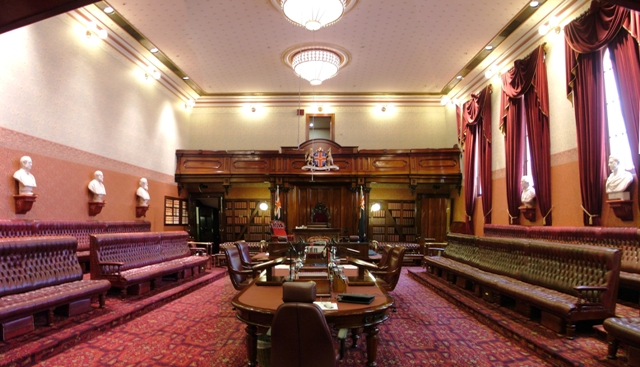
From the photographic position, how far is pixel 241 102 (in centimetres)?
1445

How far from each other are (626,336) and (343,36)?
838cm

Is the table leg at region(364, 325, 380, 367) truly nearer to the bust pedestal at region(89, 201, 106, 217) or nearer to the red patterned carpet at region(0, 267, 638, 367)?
the red patterned carpet at region(0, 267, 638, 367)

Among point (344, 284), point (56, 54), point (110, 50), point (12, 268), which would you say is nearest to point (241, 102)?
point (110, 50)

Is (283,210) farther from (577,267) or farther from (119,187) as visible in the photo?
(577,267)

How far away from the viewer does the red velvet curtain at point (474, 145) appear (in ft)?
33.5

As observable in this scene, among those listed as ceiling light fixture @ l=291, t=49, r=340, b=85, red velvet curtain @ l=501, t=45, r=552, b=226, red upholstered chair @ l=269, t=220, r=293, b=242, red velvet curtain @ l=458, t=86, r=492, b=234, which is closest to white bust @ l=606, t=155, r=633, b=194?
red velvet curtain @ l=501, t=45, r=552, b=226

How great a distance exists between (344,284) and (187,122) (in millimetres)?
11856

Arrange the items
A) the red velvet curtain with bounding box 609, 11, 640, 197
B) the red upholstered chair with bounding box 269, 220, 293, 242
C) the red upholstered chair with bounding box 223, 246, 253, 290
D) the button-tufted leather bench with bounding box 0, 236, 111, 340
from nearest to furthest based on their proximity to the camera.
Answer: the button-tufted leather bench with bounding box 0, 236, 111, 340 < the red velvet curtain with bounding box 609, 11, 640, 197 < the red upholstered chair with bounding box 223, 246, 253, 290 < the red upholstered chair with bounding box 269, 220, 293, 242

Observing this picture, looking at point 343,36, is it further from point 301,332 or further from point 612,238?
point 301,332

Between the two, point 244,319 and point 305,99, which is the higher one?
point 305,99

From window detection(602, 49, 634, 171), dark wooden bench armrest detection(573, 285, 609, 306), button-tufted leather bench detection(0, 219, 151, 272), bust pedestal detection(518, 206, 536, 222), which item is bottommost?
dark wooden bench armrest detection(573, 285, 609, 306)

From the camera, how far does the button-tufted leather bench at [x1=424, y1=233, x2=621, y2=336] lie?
4113 mm

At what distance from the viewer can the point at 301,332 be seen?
240 cm

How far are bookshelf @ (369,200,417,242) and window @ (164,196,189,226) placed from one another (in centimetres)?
675
